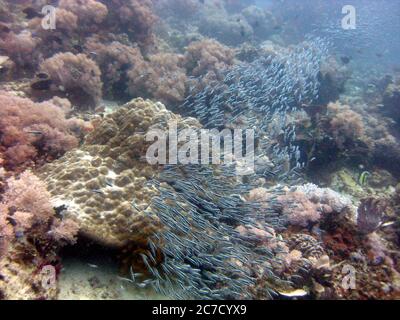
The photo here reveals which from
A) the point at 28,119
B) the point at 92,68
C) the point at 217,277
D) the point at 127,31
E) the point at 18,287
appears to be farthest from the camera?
the point at 127,31

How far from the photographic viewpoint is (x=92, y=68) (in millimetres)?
9227

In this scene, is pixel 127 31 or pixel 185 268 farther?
pixel 127 31

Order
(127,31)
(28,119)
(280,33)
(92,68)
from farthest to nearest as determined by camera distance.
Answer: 1. (280,33)
2. (127,31)
3. (92,68)
4. (28,119)

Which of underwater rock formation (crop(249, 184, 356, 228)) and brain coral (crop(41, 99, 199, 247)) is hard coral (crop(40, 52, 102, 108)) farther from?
underwater rock formation (crop(249, 184, 356, 228))

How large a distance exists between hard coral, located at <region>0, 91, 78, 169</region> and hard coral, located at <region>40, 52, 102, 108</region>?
233cm

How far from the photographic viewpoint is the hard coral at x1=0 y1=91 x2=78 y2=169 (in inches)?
216

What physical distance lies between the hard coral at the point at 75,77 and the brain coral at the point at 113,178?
301 centimetres

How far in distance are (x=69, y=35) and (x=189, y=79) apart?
14.8 ft

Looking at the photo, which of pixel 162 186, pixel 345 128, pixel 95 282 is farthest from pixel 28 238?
pixel 345 128

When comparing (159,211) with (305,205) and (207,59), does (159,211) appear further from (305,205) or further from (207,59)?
(207,59)

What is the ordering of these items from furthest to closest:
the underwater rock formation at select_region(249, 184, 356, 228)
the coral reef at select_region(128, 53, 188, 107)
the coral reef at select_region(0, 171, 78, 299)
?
the coral reef at select_region(128, 53, 188, 107)
the underwater rock formation at select_region(249, 184, 356, 228)
the coral reef at select_region(0, 171, 78, 299)

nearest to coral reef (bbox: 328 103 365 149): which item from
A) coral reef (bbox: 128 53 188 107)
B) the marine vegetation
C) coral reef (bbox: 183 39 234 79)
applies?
the marine vegetation

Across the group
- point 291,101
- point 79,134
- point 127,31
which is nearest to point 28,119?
point 79,134

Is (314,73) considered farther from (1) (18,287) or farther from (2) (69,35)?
(1) (18,287)
